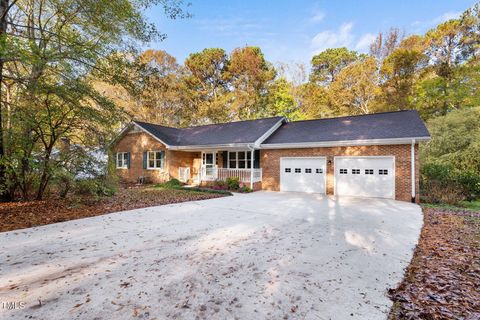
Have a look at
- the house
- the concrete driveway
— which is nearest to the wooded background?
the house

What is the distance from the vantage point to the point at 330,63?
27.4m

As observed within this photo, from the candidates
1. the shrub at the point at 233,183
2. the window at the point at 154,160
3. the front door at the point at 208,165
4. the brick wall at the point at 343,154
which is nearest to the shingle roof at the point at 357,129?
the brick wall at the point at 343,154

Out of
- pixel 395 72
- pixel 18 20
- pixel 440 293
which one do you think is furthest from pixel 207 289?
pixel 395 72

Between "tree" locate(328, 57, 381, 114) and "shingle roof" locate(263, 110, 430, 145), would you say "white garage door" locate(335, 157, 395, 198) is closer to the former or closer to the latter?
"shingle roof" locate(263, 110, 430, 145)

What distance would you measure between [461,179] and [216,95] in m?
23.1

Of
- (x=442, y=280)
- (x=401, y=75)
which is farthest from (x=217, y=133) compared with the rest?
(x=401, y=75)

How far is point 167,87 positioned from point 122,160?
9956 millimetres

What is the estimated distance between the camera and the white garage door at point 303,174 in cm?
1174

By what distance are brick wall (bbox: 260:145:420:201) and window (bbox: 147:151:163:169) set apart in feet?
23.3

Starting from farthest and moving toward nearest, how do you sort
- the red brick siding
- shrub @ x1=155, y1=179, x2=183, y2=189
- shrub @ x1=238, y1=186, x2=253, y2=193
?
the red brick siding
shrub @ x1=155, y1=179, x2=183, y2=189
shrub @ x1=238, y1=186, x2=253, y2=193

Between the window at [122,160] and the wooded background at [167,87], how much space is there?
5.40 meters

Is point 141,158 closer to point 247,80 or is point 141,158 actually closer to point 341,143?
point 341,143

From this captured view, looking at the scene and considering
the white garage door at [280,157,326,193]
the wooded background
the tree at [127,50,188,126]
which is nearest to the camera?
the wooded background

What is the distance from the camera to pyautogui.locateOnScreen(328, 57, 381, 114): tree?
21.6 metres
